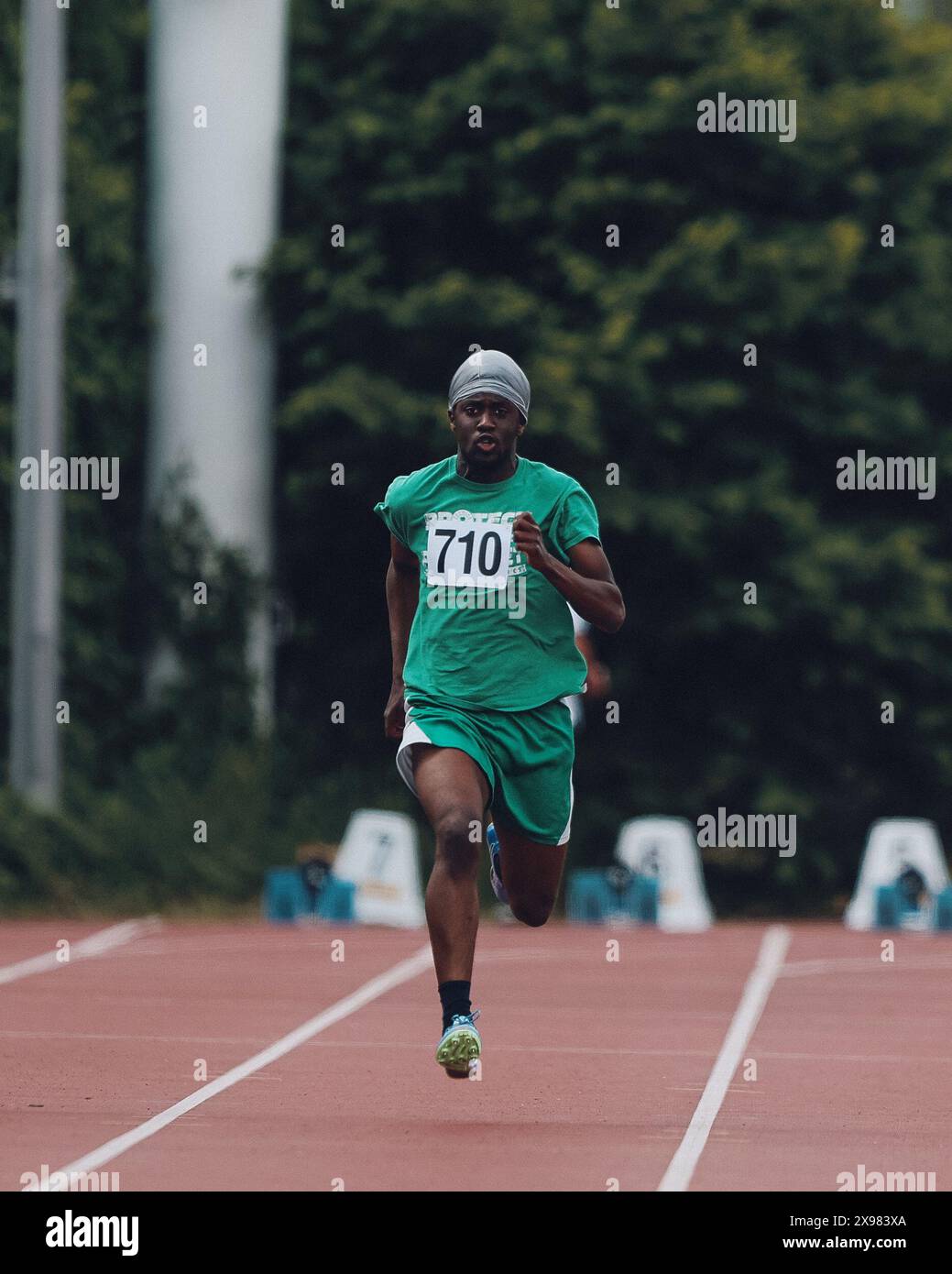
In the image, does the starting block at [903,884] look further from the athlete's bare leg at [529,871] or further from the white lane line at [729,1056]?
the athlete's bare leg at [529,871]

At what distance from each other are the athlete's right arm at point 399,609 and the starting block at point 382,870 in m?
8.01

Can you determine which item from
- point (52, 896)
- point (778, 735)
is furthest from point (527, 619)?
point (778, 735)

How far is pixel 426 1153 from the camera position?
7336 mm

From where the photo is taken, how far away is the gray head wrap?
26.9ft

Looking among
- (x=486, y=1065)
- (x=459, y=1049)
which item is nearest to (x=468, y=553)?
(x=459, y=1049)

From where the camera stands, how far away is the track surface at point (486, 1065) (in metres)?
7.23

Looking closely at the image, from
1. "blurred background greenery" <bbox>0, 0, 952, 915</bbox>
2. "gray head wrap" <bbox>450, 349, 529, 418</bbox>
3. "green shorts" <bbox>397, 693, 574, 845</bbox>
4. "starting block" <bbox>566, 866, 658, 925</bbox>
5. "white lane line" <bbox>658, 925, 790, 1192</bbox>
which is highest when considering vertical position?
"blurred background greenery" <bbox>0, 0, 952, 915</bbox>

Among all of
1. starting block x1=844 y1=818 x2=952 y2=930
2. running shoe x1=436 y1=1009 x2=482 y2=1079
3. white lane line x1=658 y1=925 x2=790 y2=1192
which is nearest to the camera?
white lane line x1=658 y1=925 x2=790 y2=1192

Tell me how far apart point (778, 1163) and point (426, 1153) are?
0.90 m

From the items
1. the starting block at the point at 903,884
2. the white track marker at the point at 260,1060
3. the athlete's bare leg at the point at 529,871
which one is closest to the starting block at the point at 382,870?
the white track marker at the point at 260,1060

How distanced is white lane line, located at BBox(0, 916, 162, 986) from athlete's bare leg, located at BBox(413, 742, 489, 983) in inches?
199

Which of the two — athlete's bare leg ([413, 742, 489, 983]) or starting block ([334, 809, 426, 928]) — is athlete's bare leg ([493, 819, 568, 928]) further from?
starting block ([334, 809, 426, 928])

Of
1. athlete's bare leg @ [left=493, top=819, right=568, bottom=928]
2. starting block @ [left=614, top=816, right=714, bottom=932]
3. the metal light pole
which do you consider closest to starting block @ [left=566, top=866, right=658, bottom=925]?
starting block @ [left=614, top=816, right=714, bottom=932]

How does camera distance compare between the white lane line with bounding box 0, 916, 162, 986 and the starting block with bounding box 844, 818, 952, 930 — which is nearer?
the white lane line with bounding box 0, 916, 162, 986
